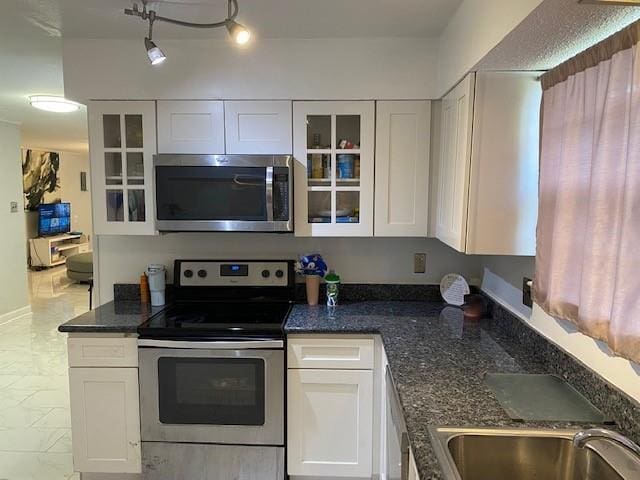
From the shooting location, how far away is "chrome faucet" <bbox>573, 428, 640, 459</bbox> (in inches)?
43.2

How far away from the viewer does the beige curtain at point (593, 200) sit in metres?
1.19

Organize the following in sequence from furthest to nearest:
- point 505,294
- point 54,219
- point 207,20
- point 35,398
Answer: point 54,219 → point 35,398 → point 505,294 → point 207,20

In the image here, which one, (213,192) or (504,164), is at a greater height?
(504,164)

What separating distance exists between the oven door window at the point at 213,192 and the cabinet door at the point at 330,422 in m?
0.83

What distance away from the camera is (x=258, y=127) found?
242 cm

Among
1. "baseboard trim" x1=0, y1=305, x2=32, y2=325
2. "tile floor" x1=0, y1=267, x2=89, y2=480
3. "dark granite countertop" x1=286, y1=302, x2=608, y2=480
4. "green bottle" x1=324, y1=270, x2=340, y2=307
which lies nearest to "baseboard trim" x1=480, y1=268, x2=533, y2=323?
"dark granite countertop" x1=286, y1=302, x2=608, y2=480

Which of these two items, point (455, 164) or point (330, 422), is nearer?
point (455, 164)

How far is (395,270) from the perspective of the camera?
2791 millimetres

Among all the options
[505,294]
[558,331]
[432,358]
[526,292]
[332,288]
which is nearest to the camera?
[558,331]

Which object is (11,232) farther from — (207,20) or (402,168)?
(402,168)

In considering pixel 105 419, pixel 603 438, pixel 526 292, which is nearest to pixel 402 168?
pixel 526 292

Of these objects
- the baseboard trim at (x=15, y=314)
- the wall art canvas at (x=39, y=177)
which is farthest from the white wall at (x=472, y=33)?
the wall art canvas at (x=39, y=177)

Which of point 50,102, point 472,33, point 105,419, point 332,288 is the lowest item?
point 105,419

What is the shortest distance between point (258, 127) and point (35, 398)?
2.53m
